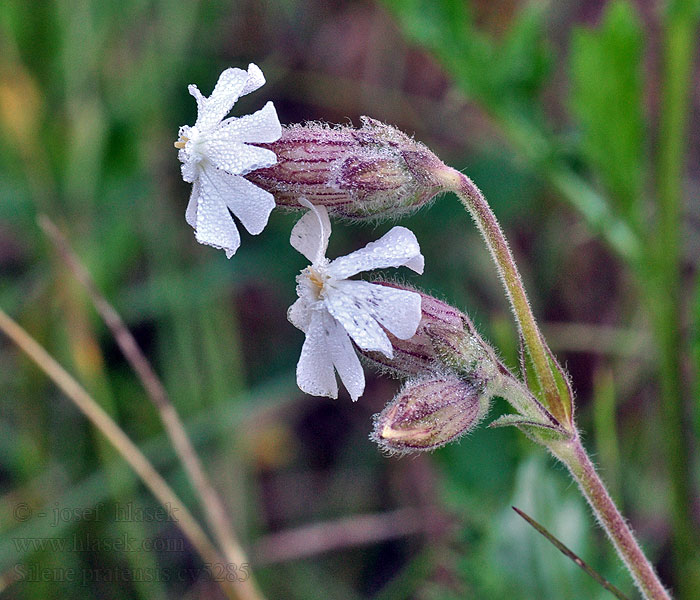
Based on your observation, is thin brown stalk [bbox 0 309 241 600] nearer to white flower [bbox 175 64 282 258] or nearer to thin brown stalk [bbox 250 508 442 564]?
thin brown stalk [bbox 250 508 442 564]

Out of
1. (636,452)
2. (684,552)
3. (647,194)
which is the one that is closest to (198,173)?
(684,552)

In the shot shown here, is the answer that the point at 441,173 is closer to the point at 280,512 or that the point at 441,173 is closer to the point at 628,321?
the point at 628,321

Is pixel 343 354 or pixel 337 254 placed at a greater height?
pixel 343 354

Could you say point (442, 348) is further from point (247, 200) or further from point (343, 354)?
point (247, 200)

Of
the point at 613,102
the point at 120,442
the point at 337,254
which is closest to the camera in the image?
the point at 120,442

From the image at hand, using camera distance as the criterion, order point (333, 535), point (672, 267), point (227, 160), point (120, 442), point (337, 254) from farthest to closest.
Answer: point (337, 254) → point (333, 535) → point (672, 267) → point (120, 442) → point (227, 160)

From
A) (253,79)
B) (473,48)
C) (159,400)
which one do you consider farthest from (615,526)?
(473,48)

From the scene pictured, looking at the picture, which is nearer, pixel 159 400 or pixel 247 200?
pixel 247 200
